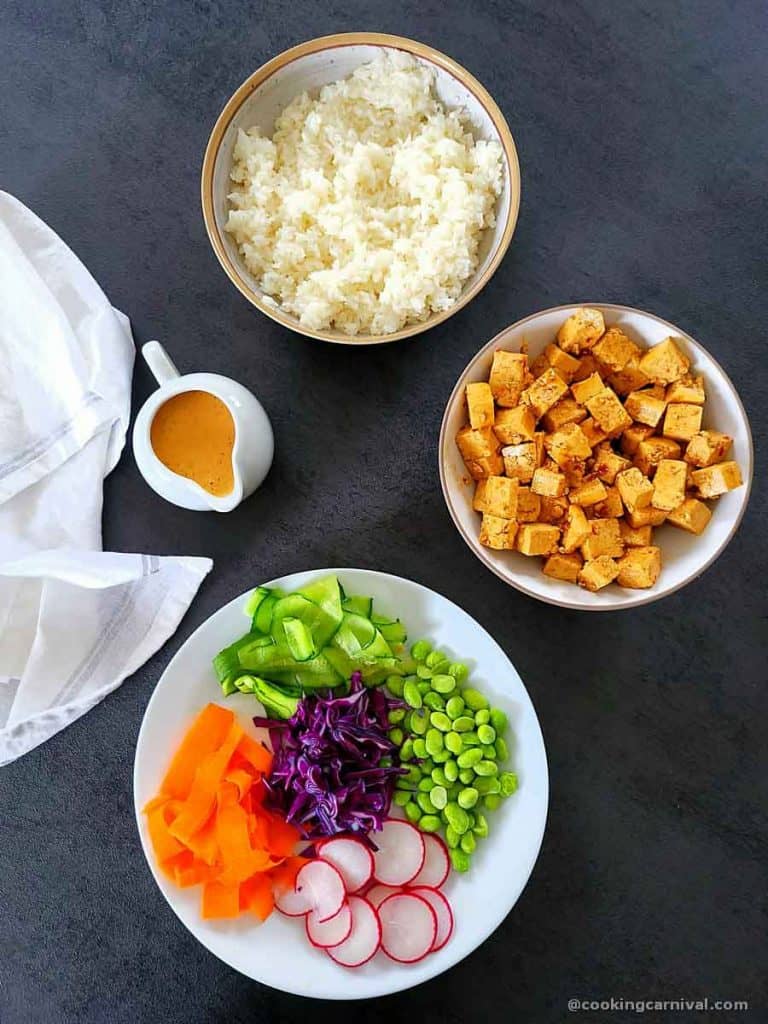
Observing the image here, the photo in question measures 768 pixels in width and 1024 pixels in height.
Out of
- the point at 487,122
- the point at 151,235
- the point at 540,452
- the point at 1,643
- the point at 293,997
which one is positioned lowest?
the point at 293,997

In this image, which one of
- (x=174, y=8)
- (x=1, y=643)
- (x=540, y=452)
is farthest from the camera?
(x=174, y=8)

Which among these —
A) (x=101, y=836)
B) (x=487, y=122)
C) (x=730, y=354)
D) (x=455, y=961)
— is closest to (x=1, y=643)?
(x=101, y=836)

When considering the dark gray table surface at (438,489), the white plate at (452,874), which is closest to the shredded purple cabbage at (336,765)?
the white plate at (452,874)

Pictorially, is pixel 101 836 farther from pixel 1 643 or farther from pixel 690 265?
pixel 690 265

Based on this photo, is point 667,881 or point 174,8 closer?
point 667,881

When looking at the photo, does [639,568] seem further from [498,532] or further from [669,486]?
[498,532]

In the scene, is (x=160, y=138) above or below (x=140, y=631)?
above

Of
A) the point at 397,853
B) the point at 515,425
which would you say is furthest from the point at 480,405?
the point at 397,853
